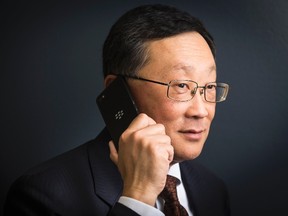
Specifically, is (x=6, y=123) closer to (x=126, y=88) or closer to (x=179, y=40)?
(x=126, y=88)

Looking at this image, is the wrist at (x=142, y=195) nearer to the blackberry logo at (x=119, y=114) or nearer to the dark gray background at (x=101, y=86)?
the blackberry logo at (x=119, y=114)

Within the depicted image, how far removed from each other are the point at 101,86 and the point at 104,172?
487 mm

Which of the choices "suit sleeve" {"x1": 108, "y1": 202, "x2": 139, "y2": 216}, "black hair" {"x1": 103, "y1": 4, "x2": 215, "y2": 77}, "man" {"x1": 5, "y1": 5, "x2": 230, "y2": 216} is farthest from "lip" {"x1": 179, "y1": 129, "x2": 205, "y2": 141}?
"suit sleeve" {"x1": 108, "y1": 202, "x2": 139, "y2": 216}

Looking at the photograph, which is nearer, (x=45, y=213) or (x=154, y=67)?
(x=45, y=213)

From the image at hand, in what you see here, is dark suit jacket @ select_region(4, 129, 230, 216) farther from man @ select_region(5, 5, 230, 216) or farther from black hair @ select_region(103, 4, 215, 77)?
black hair @ select_region(103, 4, 215, 77)

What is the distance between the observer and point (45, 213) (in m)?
1.55

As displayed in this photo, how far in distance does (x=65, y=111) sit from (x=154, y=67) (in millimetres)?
513

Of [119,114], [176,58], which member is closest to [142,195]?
[119,114]

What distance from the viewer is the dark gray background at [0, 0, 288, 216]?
1.92 meters

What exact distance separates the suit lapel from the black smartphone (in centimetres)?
16

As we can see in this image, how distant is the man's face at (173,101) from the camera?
1.63 meters

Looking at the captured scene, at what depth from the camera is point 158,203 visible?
1.73m

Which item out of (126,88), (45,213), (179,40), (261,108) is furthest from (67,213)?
(261,108)

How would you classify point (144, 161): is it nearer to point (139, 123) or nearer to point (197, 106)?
point (139, 123)
